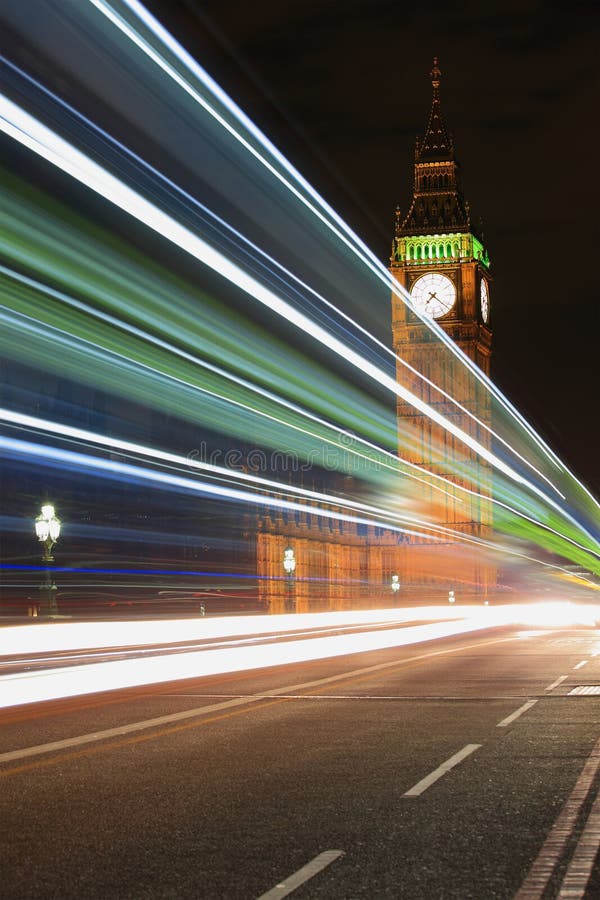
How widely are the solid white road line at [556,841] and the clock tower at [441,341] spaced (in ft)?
313

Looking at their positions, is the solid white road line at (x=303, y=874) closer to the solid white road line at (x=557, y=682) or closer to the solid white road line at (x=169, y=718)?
the solid white road line at (x=169, y=718)

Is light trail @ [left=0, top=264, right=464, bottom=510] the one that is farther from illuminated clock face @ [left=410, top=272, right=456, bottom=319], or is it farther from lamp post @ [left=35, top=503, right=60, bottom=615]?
illuminated clock face @ [left=410, top=272, right=456, bottom=319]

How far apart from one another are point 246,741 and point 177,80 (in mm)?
12963

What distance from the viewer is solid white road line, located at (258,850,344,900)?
222 inches

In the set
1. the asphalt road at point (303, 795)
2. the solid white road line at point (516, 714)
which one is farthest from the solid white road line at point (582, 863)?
the solid white road line at point (516, 714)

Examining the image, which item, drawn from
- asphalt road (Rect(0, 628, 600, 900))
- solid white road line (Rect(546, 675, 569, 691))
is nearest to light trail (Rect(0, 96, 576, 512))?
asphalt road (Rect(0, 628, 600, 900))

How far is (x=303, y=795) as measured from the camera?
27.8 feet

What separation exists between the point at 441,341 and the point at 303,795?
4151 inches

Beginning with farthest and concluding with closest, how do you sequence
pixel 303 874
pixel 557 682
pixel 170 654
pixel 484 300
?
pixel 484 300
pixel 170 654
pixel 557 682
pixel 303 874

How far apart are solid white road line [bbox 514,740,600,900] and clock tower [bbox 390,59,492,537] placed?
313ft

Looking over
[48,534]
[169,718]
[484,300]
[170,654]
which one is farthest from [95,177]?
[484,300]

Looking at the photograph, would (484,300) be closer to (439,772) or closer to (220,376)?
(220,376)

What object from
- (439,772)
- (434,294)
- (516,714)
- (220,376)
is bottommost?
(439,772)

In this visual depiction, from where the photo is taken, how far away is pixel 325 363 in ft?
403
